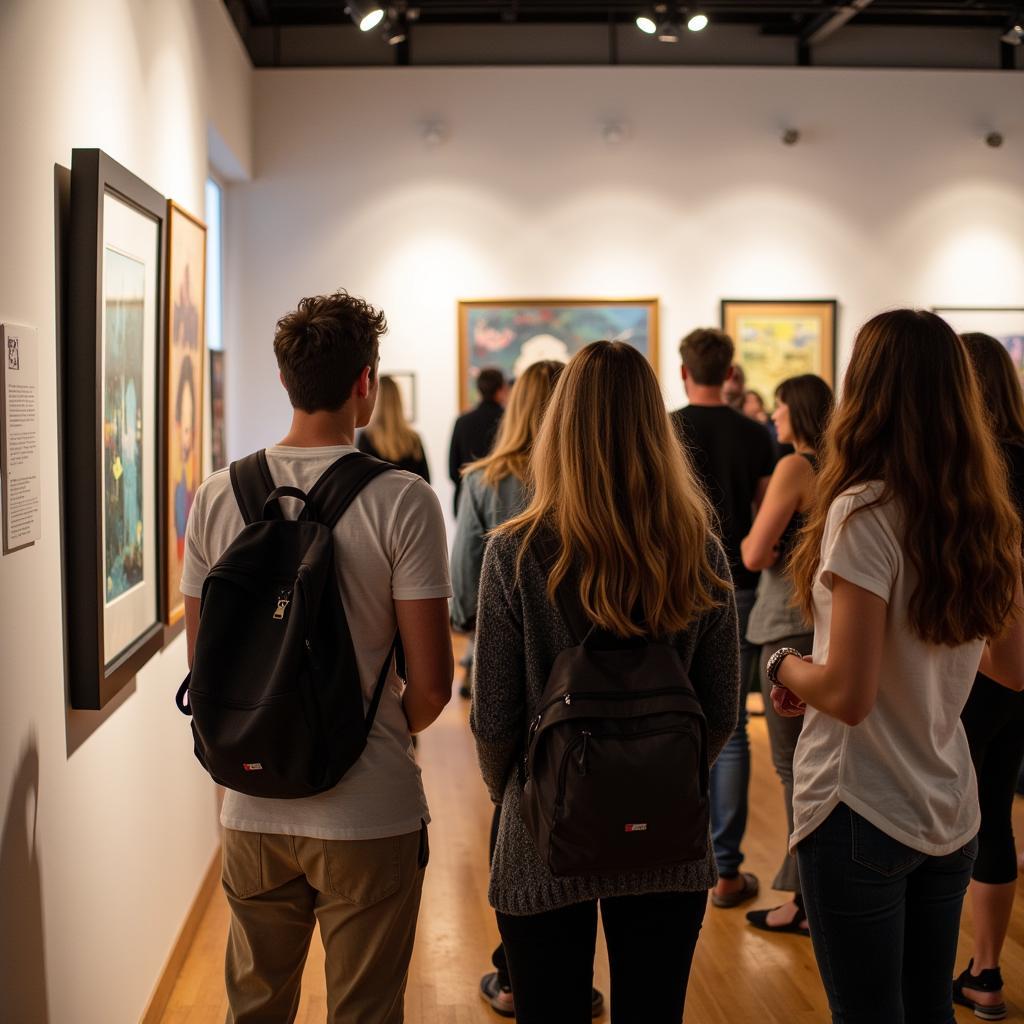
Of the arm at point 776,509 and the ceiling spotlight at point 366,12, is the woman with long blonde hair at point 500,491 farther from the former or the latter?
the ceiling spotlight at point 366,12

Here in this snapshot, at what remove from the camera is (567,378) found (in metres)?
1.91

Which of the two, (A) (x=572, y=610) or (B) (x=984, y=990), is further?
(B) (x=984, y=990)

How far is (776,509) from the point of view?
342 centimetres

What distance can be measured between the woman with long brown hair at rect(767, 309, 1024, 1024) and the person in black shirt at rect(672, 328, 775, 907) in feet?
5.79

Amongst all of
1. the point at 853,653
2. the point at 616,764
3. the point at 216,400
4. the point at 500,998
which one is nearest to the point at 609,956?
the point at 616,764

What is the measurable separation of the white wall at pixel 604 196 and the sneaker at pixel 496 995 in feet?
18.1

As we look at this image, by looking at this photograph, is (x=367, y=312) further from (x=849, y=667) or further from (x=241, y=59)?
(x=241, y=59)

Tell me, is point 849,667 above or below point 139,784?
above

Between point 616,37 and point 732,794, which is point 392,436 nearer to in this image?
point 732,794

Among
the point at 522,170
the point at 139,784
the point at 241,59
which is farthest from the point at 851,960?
the point at 522,170

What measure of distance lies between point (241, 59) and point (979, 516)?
635 centimetres

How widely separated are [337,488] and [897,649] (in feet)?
3.08

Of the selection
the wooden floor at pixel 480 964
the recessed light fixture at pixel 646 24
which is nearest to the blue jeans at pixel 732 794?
the wooden floor at pixel 480 964

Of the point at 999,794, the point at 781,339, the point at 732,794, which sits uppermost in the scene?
the point at 781,339
